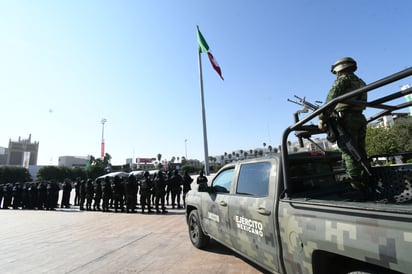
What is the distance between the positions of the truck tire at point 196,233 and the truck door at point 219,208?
1.15ft

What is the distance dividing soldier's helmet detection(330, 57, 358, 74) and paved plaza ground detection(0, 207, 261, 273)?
3111mm

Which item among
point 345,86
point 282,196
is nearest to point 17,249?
point 282,196

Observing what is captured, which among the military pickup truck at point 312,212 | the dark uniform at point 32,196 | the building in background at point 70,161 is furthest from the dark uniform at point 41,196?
the building in background at point 70,161

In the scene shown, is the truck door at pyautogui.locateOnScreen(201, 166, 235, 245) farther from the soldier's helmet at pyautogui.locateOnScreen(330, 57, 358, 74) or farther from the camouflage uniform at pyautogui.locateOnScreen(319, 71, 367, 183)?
the soldier's helmet at pyautogui.locateOnScreen(330, 57, 358, 74)

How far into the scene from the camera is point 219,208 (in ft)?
13.2

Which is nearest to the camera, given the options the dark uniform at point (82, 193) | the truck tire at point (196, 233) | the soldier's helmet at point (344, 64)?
the soldier's helmet at point (344, 64)

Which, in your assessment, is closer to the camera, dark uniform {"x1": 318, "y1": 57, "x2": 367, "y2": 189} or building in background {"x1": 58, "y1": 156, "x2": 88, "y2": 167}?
dark uniform {"x1": 318, "y1": 57, "x2": 367, "y2": 189}

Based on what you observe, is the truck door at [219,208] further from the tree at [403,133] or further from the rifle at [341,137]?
the tree at [403,133]

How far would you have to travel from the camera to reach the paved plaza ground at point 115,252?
4336 mm

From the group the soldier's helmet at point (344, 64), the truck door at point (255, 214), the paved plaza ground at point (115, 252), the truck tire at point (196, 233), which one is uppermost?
the soldier's helmet at point (344, 64)

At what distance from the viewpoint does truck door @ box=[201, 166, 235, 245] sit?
3854 mm

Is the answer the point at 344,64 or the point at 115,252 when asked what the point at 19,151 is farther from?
the point at 344,64

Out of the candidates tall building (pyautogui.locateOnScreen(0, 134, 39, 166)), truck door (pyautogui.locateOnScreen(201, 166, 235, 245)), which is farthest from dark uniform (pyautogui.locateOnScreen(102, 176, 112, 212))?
tall building (pyautogui.locateOnScreen(0, 134, 39, 166))

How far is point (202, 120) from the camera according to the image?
2175cm
